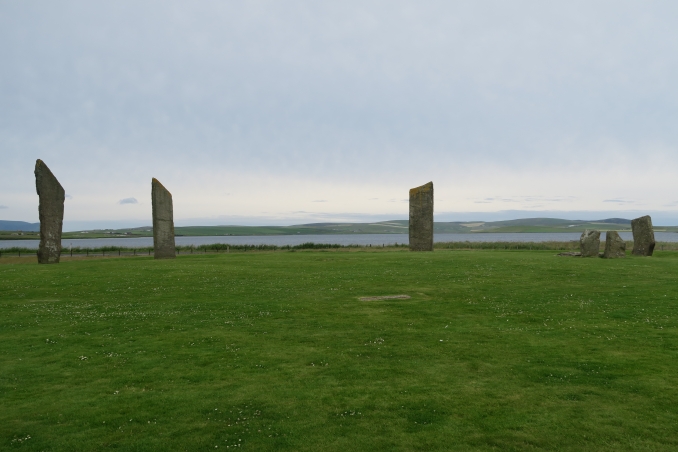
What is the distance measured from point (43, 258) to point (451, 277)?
27305 millimetres

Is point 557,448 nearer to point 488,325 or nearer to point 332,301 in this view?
point 488,325

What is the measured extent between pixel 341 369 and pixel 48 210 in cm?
3058

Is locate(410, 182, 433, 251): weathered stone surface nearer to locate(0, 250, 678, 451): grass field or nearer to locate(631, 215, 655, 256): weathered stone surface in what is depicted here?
locate(631, 215, 655, 256): weathered stone surface

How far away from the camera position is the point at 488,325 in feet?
44.7

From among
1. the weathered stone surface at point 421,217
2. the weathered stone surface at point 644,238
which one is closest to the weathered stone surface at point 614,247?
the weathered stone surface at point 644,238

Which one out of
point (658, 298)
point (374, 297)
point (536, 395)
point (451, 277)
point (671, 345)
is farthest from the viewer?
point (451, 277)

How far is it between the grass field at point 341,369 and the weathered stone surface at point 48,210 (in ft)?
50.7

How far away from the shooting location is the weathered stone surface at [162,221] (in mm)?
36438

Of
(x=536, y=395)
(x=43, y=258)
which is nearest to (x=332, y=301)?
(x=536, y=395)

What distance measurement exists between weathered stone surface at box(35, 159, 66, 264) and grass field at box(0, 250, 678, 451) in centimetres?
1547

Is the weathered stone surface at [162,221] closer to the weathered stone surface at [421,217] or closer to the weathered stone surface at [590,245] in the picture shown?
the weathered stone surface at [421,217]

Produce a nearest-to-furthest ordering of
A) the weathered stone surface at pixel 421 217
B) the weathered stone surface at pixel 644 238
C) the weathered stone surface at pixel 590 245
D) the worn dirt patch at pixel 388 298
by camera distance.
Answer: the worn dirt patch at pixel 388 298, the weathered stone surface at pixel 590 245, the weathered stone surface at pixel 644 238, the weathered stone surface at pixel 421 217

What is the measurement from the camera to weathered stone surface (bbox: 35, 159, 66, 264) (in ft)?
107

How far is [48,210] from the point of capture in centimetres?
3300
